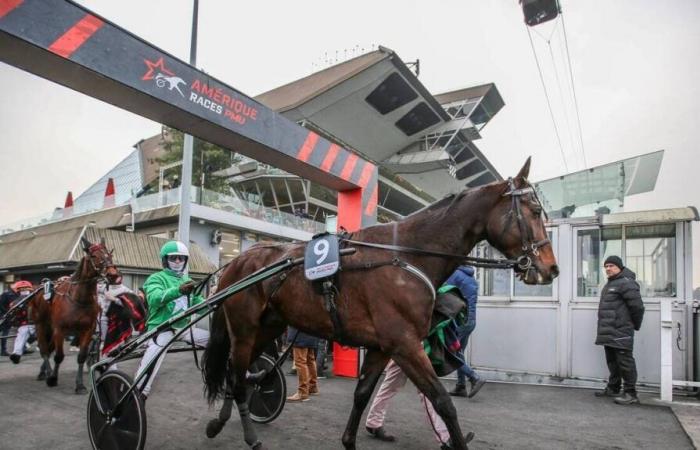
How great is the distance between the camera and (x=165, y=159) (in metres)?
31.5

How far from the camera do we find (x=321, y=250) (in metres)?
3.90

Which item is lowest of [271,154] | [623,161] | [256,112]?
[271,154]

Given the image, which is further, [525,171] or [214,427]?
[214,427]

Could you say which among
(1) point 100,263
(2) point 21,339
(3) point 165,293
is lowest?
(2) point 21,339

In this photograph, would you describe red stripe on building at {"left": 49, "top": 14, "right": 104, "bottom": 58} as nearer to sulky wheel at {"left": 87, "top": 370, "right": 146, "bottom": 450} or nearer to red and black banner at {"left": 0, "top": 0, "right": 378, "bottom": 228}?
red and black banner at {"left": 0, "top": 0, "right": 378, "bottom": 228}

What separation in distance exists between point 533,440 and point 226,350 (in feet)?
10.6

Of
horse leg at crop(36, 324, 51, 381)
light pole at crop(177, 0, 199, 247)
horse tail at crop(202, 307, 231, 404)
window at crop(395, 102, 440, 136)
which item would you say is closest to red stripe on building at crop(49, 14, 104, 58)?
horse tail at crop(202, 307, 231, 404)

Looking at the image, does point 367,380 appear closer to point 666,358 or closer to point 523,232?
point 523,232

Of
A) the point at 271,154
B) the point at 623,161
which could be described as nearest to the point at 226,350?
the point at 271,154

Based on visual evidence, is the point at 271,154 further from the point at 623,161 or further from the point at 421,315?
the point at 623,161

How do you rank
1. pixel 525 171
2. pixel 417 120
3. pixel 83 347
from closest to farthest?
1. pixel 525 171
2. pixel 83 347
3. pixel 417 120

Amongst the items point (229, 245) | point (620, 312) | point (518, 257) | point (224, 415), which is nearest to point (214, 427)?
point (224, 415)

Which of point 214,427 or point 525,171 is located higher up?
point 525,171

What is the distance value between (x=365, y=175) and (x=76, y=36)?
5.00m
